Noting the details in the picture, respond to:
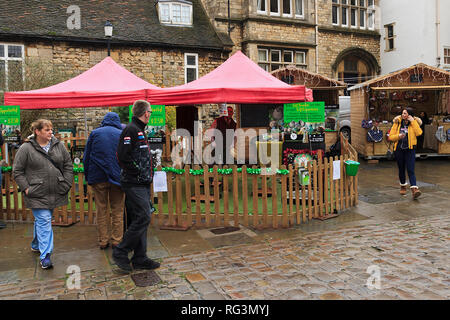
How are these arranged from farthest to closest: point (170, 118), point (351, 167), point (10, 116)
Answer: point (170, 118) < point (10, 116) < point (351, 167)

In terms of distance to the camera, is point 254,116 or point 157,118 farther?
point 254,116

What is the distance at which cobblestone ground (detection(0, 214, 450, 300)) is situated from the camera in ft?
13.3

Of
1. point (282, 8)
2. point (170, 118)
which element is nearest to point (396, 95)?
point (282, 8)

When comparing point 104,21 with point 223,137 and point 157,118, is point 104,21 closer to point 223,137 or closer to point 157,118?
point 157,118

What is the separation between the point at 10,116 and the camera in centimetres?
1031

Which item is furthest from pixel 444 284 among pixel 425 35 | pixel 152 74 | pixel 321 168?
pixel 425 35

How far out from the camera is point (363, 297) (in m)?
3.90

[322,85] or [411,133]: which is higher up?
[322,85]

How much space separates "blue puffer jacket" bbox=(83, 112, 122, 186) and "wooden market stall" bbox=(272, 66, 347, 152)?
42.3 ft

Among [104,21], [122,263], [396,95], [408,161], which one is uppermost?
[104,21]

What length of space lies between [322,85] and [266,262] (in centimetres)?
1428

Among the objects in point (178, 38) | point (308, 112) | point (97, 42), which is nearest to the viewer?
point (308, 112)

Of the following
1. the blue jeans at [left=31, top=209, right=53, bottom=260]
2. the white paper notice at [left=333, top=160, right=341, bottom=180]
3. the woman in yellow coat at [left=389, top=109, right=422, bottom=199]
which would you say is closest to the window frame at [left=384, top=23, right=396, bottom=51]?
the woman in yellow coat at [left=389, top=109, right=422, bottom=199]

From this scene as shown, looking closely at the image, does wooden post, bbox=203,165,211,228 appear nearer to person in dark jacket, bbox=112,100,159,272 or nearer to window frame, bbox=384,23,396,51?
person in dark jacket, bbox=112,100,159,272
